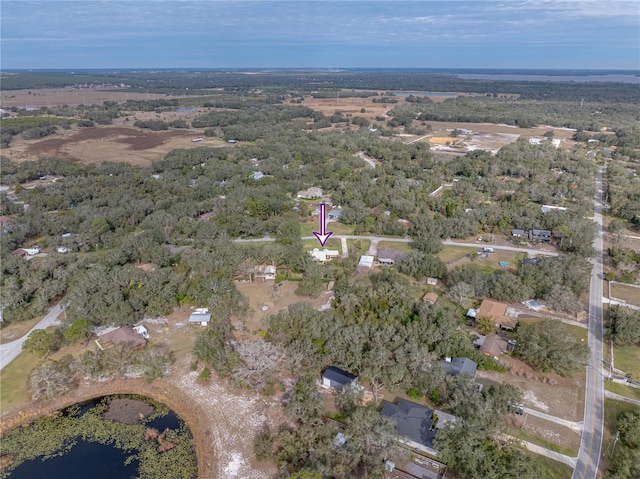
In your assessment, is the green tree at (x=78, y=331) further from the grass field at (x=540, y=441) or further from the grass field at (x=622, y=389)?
the grass field at (x=622, y=389)

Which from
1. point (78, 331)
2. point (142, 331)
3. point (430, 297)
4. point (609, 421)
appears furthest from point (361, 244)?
point (78, 331)

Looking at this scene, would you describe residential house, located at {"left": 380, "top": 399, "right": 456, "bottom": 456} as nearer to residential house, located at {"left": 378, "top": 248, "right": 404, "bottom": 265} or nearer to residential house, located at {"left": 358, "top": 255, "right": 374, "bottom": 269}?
residential house, located at {"left": 358, "top": 255, "right": 374, "bottom": 269}

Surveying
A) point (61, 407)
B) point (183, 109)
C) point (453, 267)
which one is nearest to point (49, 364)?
point (61, 407)

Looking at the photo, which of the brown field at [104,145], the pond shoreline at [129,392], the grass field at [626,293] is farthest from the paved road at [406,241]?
the brown field at [104,145]

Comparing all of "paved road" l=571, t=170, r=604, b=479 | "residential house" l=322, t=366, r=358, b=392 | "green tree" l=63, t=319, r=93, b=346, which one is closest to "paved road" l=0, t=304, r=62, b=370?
"green tree" l=63, t=319, r=93, b=346

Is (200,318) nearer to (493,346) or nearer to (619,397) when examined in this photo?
(493,346)

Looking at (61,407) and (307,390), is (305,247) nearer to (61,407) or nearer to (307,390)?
(307,390)
